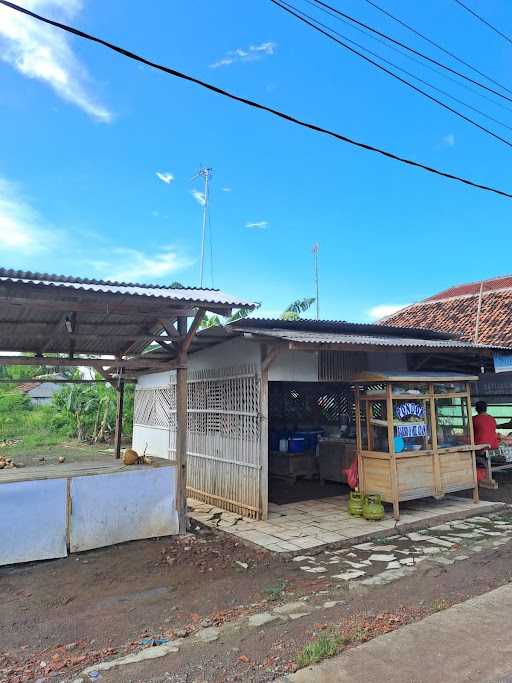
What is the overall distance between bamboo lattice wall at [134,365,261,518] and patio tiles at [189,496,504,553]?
310 mm

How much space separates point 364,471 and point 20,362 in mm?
5199

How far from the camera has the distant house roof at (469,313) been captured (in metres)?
12.3

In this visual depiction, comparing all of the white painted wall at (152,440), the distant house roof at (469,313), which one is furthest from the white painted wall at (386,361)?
the white painted wall at (152,440)

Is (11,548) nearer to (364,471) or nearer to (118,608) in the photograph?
(118,608)

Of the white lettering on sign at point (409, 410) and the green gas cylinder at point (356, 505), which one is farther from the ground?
the white lettering on sign at point (409, 410)

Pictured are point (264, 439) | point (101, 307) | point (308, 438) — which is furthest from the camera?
point (308, 438)

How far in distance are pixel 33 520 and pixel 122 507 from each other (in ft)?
3.42

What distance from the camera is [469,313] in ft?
46.6

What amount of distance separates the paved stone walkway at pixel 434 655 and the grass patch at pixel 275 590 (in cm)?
123

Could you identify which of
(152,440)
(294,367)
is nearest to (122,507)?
(294,367)

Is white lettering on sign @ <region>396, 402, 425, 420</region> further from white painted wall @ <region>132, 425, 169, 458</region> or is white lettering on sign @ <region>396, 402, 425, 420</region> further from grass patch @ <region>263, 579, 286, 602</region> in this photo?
white painted wall @ <region>132, 425, 169, 458</region>

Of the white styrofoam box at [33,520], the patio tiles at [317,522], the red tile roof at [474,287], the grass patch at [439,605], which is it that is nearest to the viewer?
the grass patch at [439,605]

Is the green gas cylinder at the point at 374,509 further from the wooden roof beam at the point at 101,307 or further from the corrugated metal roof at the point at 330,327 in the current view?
the wooden roof beam at the point at 101,307

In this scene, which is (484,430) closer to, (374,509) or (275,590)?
(374,509)
